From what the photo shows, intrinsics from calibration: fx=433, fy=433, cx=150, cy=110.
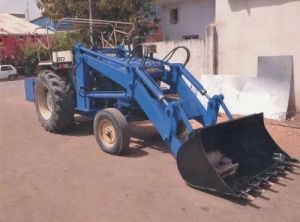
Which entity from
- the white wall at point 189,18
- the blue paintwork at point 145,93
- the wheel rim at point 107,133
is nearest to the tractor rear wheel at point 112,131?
the wheel rim at point 107,133

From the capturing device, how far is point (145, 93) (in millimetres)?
6797

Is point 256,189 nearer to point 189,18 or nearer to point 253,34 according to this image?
point 253,34

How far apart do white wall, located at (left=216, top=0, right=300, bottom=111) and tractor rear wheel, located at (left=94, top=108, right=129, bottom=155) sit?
4.82 m

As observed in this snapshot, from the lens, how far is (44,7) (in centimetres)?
2064

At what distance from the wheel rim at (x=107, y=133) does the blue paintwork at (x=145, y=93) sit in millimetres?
524

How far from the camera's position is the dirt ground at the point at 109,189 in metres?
4.87

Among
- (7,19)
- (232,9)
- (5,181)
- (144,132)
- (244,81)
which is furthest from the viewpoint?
(7,19)

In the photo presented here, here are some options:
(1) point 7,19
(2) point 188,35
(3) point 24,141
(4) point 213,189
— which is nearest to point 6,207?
(4) point 213,189

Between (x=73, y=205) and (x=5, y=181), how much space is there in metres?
1.43

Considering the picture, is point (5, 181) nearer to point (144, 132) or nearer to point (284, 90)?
point (144, 132)

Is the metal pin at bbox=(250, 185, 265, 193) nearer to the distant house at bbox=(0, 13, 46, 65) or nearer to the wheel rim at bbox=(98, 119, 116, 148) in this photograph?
the wheel rim at bbox=(98, 119, 116, 148)

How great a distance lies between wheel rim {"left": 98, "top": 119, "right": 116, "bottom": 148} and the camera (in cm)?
729

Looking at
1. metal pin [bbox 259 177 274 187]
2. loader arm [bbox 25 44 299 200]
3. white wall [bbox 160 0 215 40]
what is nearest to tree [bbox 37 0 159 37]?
white wall [bbox 160 0 215 40]

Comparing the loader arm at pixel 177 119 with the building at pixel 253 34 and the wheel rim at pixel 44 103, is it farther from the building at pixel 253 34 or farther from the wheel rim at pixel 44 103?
the building at pixel 253 34
